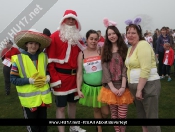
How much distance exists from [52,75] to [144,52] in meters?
1.39

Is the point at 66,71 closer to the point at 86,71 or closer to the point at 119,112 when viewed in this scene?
the point at 86,71

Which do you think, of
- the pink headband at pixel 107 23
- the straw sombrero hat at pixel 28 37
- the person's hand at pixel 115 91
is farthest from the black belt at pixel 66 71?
the pink headband at pixel 107 23

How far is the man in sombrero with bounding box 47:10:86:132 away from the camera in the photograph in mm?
2723

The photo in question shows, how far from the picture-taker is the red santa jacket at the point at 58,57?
2703 millimetres

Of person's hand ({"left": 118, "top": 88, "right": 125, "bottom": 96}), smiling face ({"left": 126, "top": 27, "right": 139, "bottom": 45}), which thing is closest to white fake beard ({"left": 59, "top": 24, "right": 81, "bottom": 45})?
smiling face ({"left": 126, "top": 27, "right": 139, "bottom": 45})

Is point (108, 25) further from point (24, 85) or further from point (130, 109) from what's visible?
point (130, 109)

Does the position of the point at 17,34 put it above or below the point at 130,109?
above

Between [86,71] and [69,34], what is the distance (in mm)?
653

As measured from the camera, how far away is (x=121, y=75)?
2551 mm

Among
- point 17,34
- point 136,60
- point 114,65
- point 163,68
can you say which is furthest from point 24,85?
point 163,68

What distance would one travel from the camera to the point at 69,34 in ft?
9.16

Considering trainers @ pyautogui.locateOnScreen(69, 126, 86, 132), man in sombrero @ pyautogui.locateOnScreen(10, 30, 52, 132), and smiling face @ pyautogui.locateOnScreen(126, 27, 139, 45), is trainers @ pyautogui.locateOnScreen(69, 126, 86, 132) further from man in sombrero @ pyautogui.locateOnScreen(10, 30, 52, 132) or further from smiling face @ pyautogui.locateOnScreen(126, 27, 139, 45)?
smiling face @ pyautogui.locateOnScreen(126, 27, 139, 45)

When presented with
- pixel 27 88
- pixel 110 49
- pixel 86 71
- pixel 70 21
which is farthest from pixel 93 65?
pixel 27 88

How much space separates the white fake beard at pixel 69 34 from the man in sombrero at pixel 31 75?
15.8 inches
